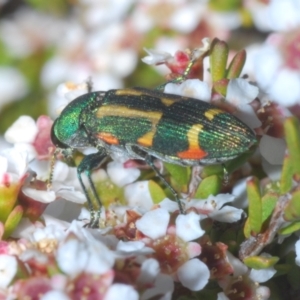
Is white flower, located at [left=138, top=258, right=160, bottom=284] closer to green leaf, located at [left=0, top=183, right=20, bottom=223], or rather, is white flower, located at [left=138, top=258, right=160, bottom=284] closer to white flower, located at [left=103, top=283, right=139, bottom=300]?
white flower, located at [left=103, top=283, right=139, bottom=300]

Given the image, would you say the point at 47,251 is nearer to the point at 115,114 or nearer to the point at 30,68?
the point at 115,114

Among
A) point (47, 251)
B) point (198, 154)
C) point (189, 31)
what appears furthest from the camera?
point (189, 31)

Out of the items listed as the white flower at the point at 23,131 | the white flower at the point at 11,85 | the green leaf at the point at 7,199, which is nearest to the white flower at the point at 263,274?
the green leaf at the point at 7,199

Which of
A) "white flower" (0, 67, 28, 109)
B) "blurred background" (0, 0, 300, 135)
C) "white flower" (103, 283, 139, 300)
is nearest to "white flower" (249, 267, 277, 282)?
"white flower" (103, 283, 139, 300)

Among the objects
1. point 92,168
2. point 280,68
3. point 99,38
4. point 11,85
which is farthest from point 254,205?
point 11,85

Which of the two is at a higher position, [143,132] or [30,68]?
[143,132]

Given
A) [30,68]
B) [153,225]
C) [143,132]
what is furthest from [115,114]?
[30,68]

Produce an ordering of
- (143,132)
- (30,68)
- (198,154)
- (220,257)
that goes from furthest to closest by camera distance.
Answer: (30,68) < (143,132) < (198,154) < (220,257)

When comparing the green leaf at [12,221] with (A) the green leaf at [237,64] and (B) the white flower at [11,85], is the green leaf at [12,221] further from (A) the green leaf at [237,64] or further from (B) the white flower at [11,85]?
(B) the white flower at [11,85]
